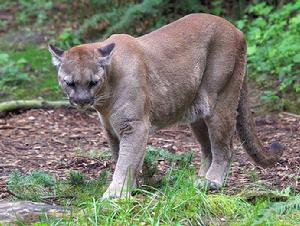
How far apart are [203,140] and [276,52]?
3.63 meters

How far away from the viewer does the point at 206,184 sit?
610cm

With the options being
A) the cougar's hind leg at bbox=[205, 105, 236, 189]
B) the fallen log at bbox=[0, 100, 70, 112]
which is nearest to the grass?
the cougar's hind leg at bbox=[205, 105, 236, 189]

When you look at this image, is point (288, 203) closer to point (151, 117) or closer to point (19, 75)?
point (151, 117)

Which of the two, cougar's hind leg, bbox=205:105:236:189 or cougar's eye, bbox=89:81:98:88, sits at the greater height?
cougar's eye, bbox=89:81:98:88

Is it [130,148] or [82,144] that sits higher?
[130,148]

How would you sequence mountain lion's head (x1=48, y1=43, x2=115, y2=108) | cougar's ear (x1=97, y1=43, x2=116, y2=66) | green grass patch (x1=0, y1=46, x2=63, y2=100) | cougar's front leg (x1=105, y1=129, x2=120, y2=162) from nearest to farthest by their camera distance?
1. mountain lion's head (x1=48, y1=43, x2=115, y2=108)
2. cougar's ear (x1=97, y1=43, x2=116, y2=66)
3. cougar's front leg (x1=105, y1=129, x2=120, y2=162)
4. green grass patch (x1=0, y1=46, x2=63, y2=100)

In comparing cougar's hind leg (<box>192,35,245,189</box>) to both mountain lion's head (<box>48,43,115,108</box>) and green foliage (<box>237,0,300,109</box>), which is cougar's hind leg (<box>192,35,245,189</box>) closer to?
mountain lion's head (<box>48,43,115,108</box>)

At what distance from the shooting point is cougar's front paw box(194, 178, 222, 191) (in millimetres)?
6070

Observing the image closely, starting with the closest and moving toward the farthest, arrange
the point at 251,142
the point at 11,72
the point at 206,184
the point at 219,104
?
the point at 206,184, the point at 219,104, the point at 251,142, the point at 11,72

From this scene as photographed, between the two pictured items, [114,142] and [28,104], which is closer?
[114,142]

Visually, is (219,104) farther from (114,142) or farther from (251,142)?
(114,142)

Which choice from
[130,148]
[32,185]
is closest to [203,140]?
[130,148]

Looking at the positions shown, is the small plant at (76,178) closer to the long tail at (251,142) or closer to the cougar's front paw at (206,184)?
the cougar's front paw at (206,184)

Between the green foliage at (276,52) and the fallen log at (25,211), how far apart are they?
5.33 metres
